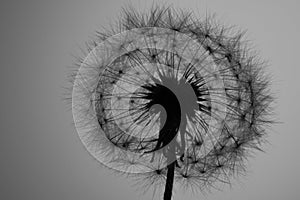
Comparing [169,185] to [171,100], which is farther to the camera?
[171,100]

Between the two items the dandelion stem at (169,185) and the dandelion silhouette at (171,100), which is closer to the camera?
the dandelion stem at (169,185)

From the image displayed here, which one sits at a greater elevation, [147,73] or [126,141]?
[147,73]

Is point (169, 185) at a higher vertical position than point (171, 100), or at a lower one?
lower

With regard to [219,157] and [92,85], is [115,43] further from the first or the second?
[219,157]

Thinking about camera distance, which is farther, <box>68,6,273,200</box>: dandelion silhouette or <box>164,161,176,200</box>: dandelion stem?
<box>68,6,273,200</box>: dandelion silhouette

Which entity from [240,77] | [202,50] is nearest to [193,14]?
[202,50]

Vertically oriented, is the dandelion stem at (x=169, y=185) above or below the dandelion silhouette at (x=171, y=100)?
below

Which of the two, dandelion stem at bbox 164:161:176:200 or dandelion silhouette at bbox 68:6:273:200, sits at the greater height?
dandelion silhouette at bbox 68:6:273:200

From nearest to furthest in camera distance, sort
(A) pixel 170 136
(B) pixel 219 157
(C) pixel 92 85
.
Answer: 1. (A) pixel 170 136
2. (B) pixel 219 157
3. (C) pixel 92 85
